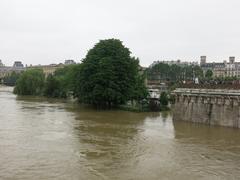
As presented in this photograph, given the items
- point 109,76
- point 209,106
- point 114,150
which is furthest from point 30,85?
point 114,150

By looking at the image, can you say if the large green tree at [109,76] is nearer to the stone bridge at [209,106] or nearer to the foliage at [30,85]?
the stone bridge at [209,106]

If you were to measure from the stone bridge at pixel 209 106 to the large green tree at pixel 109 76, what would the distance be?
13678mm

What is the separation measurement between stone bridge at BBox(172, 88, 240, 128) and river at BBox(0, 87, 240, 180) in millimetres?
1666

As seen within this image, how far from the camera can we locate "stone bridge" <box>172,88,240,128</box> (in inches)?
1789

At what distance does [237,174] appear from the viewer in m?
24.8

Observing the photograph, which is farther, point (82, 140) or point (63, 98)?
point (63, 98)

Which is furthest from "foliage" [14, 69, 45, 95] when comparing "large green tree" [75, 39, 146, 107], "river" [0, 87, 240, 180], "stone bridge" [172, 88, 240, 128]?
"river" [0, 87, 240, 180]

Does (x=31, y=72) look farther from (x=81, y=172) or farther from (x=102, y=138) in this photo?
(x=81, y=172)

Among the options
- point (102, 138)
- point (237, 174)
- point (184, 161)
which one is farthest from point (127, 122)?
point (237, 174)

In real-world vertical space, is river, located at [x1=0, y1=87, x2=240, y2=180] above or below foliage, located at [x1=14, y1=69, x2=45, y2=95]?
below

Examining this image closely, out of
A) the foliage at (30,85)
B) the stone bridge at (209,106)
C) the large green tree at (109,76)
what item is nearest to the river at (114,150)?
the stone bridge at (209,106)

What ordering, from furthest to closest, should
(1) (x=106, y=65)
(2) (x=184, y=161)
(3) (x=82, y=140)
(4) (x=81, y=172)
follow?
(1) (x=106, y=65), (3) (x=82, y=140), (2) (x=184, y=161), (4) (x=81, y=172)

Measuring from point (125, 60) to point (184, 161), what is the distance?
4286 cm

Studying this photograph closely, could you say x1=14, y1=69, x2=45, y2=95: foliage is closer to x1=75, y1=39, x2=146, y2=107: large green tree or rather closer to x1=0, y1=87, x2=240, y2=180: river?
x1=75, y1=39, x2=146, y2=107: large green tree
